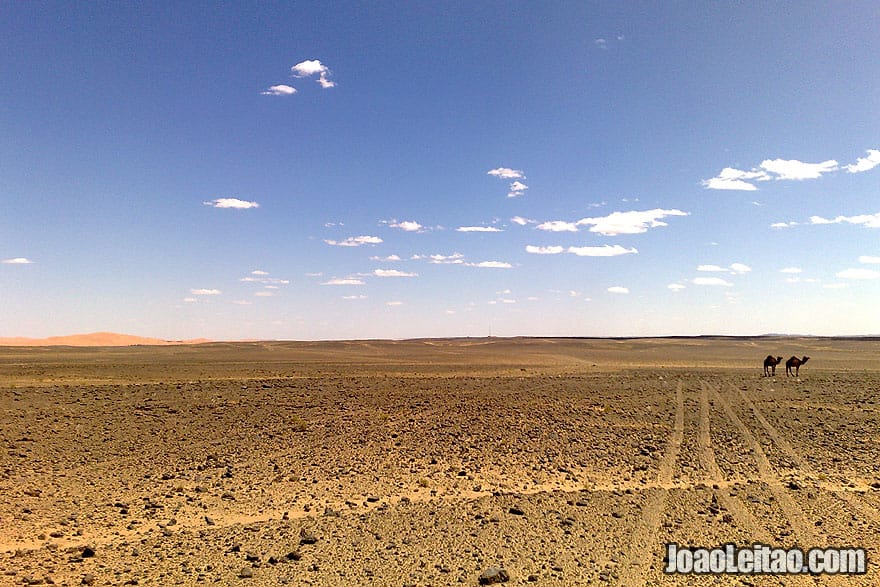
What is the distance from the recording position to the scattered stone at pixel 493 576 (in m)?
6.96

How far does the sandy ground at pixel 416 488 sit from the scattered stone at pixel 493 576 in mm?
32

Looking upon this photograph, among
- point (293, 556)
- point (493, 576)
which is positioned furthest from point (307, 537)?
point (493, 576)

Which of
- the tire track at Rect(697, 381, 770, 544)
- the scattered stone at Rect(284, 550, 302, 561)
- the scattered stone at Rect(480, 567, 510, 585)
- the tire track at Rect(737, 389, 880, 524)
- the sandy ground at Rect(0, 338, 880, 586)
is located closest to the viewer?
the scattered stone at Rect(480, 567, 510, 585)

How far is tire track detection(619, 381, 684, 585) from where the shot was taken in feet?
23.7

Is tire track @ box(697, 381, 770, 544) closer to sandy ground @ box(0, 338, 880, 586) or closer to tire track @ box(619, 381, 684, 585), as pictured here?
sandy ground @ box(0, 338, 880, 586)

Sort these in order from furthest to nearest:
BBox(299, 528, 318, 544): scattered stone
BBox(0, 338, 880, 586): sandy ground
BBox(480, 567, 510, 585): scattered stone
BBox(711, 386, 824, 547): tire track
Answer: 1. BBox(711, 386, 824, 547): tire track
2. BBox(299, 528, 318, 544): scattered stone
3. BBox(0, 338, 880, 586): sandy ground
4. BBox(480, 567, 510, 585): scattered stone

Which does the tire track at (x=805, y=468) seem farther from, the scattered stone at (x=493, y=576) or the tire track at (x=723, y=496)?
the scattered stone at (x=493, y=576)

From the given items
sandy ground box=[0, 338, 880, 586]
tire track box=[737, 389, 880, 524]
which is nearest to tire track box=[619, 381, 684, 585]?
sandy ground box=[0, 338, 880, 586]

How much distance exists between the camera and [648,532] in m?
8.53

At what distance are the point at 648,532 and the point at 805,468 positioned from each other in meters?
6.16

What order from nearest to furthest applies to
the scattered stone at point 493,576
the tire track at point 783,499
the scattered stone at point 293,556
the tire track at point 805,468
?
the scattered stone at point 493,576 → the scattered stone at point 293,556 → the tire track at point 783,499 → the tire track at point 805,468

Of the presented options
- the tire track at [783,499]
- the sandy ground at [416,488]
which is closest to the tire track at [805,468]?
the sandy ground at [416,488]

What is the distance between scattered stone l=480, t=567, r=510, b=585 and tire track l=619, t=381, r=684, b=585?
1.44 metres

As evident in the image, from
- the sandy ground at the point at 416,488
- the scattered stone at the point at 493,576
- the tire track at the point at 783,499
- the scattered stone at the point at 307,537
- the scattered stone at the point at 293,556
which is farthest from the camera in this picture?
the tire track at the point at 783,499
